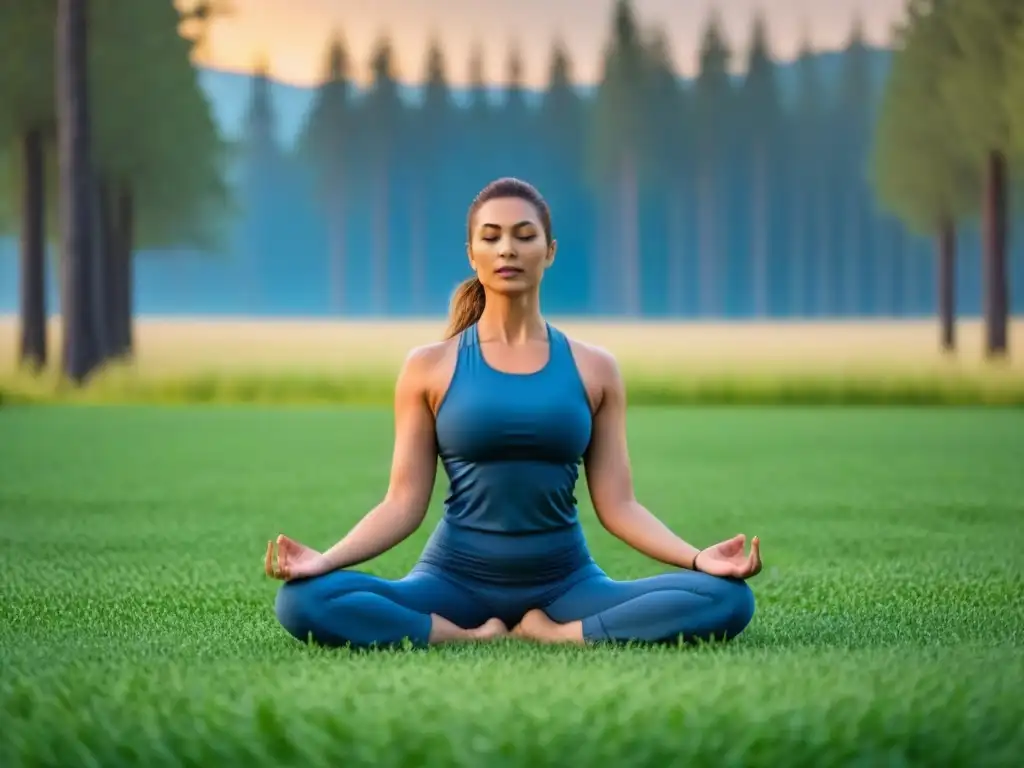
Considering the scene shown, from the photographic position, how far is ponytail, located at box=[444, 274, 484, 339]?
5.94m

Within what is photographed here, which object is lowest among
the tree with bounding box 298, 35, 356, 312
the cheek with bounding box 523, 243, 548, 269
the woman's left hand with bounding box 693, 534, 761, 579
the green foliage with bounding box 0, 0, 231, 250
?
the woman's left hand with bounding box 693, 534, 761, 579

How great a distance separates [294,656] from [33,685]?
940mm

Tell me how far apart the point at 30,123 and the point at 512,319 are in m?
23.2

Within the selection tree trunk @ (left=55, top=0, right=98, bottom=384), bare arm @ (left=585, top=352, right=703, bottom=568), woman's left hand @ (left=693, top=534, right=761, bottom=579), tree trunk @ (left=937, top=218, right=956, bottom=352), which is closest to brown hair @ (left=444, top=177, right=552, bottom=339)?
bare arm @ (left=585, top=352, right=703, bottom=568)

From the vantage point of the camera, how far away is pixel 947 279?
124 feet

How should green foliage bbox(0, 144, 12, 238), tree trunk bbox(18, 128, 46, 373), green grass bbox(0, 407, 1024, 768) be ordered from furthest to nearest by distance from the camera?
1. green foliage bbox(0, 144, 12, 238)
2. tree trunk bbox(18, 128, 46, 373)
3. green grass bbox(0, 407, 1024, 768)

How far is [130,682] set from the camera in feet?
14.8

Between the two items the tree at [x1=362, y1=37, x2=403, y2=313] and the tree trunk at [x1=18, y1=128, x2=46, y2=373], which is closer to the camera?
the tree trunk at [x1=18, y1=128, x2=46, y2=373]

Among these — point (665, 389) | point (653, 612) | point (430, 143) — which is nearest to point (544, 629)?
point (653, 612)

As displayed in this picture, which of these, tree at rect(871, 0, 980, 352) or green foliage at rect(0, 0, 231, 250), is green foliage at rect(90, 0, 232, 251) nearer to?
green foliage at rect(0, 0, 231, 250)

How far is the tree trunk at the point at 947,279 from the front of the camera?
120 ft

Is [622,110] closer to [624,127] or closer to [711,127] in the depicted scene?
[624,127]

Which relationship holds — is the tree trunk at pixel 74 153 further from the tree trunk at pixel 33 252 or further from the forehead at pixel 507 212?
the forehead at pixel 507 212

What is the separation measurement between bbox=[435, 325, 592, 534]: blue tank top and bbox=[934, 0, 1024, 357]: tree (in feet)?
77.9
